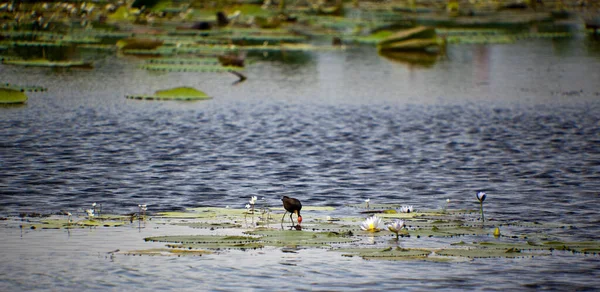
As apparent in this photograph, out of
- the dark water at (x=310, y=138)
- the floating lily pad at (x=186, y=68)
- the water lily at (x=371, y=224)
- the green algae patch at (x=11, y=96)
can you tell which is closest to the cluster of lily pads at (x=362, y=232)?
the water lily at (x=371, y=224)

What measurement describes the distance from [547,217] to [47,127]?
1137 cm

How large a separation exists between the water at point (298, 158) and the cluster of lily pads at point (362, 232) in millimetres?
178

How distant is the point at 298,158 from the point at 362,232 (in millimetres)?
6523

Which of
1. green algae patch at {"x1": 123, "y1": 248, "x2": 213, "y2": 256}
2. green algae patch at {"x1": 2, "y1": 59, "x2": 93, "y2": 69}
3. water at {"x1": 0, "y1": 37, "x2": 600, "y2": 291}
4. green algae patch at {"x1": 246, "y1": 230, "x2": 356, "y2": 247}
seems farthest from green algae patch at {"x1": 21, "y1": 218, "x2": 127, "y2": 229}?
green algae patch at {"x1": 2, "y1": 59, "x2": 93, "y2": 69}

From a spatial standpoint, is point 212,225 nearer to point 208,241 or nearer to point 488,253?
point 208,241

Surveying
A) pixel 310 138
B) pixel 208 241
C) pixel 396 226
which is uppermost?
pixel 310 138

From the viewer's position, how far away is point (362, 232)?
442 inches

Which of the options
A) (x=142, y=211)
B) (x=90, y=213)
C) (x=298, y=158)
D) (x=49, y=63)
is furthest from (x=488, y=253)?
(x=49, y=63)

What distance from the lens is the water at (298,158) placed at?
980 cm

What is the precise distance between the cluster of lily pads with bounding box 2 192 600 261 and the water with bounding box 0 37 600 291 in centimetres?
18

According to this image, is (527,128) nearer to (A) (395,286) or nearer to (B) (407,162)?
(B) (407,162)

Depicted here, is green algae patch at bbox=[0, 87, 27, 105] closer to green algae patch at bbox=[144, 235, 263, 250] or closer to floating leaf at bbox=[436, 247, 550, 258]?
green algae patch at bbox=[144, 235, 263, 250]

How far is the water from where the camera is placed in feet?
32.2

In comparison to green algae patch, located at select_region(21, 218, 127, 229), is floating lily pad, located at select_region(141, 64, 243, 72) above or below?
above
